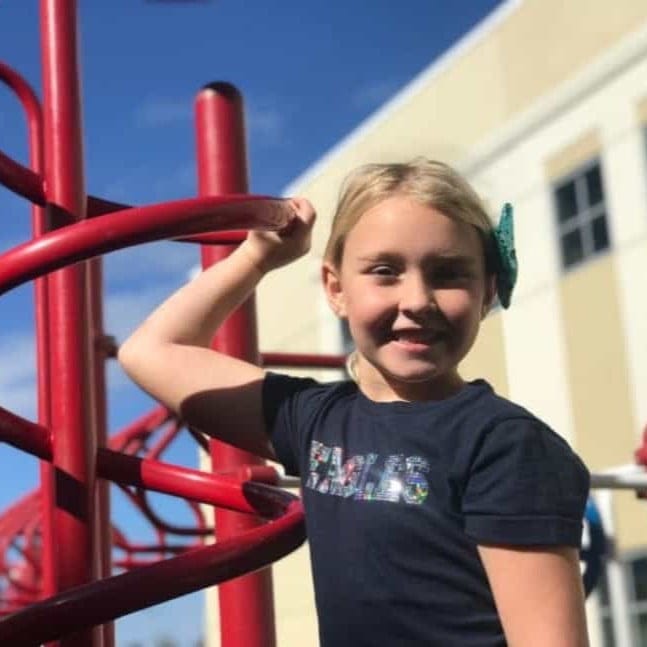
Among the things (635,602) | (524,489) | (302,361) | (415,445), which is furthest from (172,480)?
(635,602)

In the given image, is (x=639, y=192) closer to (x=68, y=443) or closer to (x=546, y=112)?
(x=546, y=112)

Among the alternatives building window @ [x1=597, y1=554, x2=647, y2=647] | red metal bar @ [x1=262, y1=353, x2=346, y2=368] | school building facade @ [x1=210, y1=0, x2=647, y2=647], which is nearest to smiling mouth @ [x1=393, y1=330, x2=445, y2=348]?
red metal bar @ [x1=262, y1=353, x2=346, y2=368]

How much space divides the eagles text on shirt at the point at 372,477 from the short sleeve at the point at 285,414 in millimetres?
89

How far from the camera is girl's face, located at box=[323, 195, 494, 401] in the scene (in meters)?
1.08

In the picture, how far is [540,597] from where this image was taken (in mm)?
940

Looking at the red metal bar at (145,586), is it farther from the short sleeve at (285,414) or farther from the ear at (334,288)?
the ear at (334,288)

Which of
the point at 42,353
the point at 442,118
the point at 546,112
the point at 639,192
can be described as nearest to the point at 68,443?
the point at 42,353

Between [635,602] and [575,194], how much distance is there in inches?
95.0

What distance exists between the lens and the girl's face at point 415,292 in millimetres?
1080

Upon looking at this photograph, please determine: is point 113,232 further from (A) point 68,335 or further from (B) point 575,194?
(B) point 575,194

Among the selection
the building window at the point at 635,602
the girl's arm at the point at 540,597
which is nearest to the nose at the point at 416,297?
the girl's arm at the point at 540,597

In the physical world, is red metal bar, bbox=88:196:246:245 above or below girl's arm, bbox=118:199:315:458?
above

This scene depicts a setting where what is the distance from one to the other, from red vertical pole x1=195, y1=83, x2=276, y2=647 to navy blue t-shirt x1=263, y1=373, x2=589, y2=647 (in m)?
0.45

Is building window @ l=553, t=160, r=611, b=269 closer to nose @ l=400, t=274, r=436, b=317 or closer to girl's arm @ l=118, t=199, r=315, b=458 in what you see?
girl's arm @ l=118, t=199, r=315, b=458
